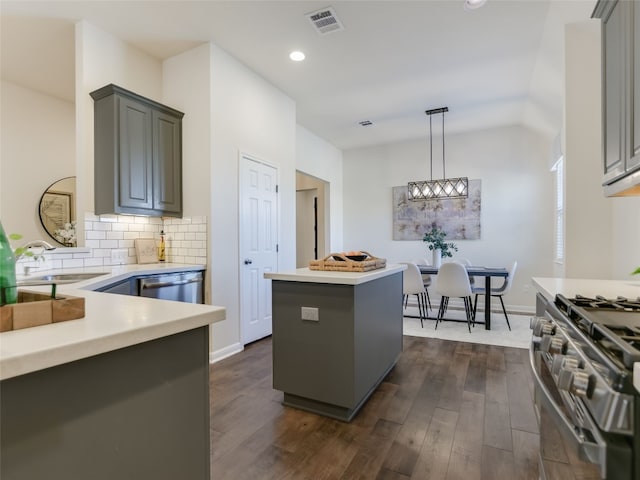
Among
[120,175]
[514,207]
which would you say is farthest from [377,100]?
[120,175]

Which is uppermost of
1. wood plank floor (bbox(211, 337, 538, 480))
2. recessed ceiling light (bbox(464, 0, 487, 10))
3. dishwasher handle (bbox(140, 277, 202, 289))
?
recessed ceiling light (bbox(464, 0, 487, 10))

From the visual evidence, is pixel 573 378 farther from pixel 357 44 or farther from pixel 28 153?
pixel 28 153

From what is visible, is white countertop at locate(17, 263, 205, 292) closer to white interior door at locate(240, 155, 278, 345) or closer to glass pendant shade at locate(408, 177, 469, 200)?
white interior door at locate(240, 155, 278, 345)

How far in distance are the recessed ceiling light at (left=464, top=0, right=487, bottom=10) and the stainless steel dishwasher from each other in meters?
3.27

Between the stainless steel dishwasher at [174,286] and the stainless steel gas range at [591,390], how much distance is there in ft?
8.68

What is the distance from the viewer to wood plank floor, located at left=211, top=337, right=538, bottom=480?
1663 millimetres

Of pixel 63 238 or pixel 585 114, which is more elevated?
pixel 585 114

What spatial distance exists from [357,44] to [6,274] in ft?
11.1

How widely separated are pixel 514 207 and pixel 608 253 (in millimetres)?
3031

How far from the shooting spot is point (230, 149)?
3.46 meters

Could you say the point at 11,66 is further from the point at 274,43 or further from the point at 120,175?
the point at 274,43

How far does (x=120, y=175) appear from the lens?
2.88 metres

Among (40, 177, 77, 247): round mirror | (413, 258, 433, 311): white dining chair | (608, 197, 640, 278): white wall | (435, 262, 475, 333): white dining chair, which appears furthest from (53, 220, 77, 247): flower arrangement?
(608, 197, 640, 278): white wall

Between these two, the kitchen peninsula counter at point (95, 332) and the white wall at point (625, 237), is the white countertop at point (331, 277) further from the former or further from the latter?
the white wall at point (625, 237)
